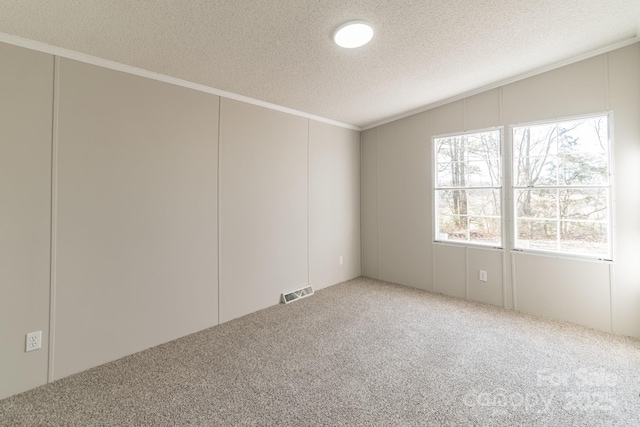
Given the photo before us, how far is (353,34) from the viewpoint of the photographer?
6.83ft

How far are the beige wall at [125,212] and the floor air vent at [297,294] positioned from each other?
0.30ft

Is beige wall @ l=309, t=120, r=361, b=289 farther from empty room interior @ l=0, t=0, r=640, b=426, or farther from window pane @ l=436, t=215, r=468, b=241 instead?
window pane @ l=436, t=215, r=468, b=241

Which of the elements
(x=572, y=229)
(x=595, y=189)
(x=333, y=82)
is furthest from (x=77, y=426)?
(x=595, y=189)

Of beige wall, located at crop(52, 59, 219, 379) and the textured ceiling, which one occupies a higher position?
the textured ceiling

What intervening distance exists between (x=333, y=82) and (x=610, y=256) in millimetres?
3199

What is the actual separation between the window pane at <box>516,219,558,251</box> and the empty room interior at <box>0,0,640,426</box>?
2 centimetres

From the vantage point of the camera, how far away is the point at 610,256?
9.04ft

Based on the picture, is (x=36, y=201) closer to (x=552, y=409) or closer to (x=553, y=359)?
(x=552, y=409)

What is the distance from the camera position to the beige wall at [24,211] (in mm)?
1826

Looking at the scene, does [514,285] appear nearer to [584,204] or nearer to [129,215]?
[584,204]

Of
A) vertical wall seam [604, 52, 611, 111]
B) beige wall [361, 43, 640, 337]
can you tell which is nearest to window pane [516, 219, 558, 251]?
beige wall [361, 43, 640, 337]

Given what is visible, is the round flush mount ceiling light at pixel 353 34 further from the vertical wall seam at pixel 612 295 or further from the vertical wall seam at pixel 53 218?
the vertical wall seam at pixel 612 295

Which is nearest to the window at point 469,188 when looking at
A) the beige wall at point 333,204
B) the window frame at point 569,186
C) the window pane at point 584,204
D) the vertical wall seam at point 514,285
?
the window frame at point 569,186

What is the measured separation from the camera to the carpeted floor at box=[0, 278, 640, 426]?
1658 millimetres
